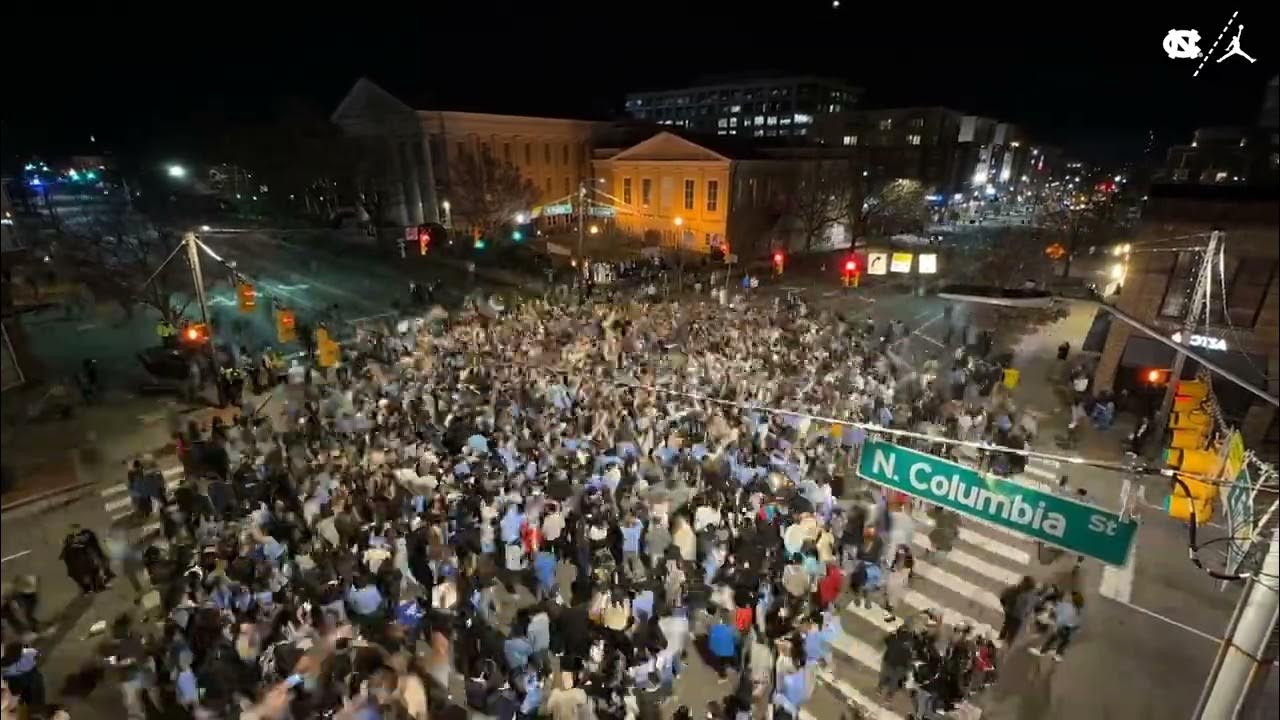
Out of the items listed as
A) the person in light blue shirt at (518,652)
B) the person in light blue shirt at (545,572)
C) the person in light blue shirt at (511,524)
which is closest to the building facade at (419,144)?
the person in light blue shirt at (511,524)

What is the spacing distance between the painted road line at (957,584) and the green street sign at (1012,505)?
4601 mm

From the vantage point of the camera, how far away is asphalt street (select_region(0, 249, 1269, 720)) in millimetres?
7910

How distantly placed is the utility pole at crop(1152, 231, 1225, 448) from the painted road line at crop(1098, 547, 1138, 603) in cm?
367

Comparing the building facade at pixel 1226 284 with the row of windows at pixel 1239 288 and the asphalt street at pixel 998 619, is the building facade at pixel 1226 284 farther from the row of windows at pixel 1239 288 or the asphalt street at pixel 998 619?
the asphalt street at pixel 998 619

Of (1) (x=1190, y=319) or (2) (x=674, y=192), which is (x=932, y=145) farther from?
(1) (x=1190, y=319)

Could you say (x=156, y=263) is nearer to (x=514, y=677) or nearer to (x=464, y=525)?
(x=464, y=525)

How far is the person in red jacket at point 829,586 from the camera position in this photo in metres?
8.43

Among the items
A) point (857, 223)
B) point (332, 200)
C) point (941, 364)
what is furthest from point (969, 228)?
point (332, 200)

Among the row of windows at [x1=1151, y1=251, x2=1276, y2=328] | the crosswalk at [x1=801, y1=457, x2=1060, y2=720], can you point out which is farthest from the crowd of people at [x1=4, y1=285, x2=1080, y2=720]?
the row of windows at [x1=1151, y1=251, x2=1276, y2=328]

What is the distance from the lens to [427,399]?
45.1 feet

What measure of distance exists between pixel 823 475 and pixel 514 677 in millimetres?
6022

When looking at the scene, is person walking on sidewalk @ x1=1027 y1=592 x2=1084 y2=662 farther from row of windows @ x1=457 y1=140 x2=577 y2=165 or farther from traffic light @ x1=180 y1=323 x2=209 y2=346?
row of windows @ x1=457 y1=140 x2=577 y2=165

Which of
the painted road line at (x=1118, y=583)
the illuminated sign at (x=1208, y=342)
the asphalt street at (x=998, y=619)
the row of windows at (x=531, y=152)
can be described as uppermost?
the row of windows at (x=531, y=152)

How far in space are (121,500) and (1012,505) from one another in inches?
570
